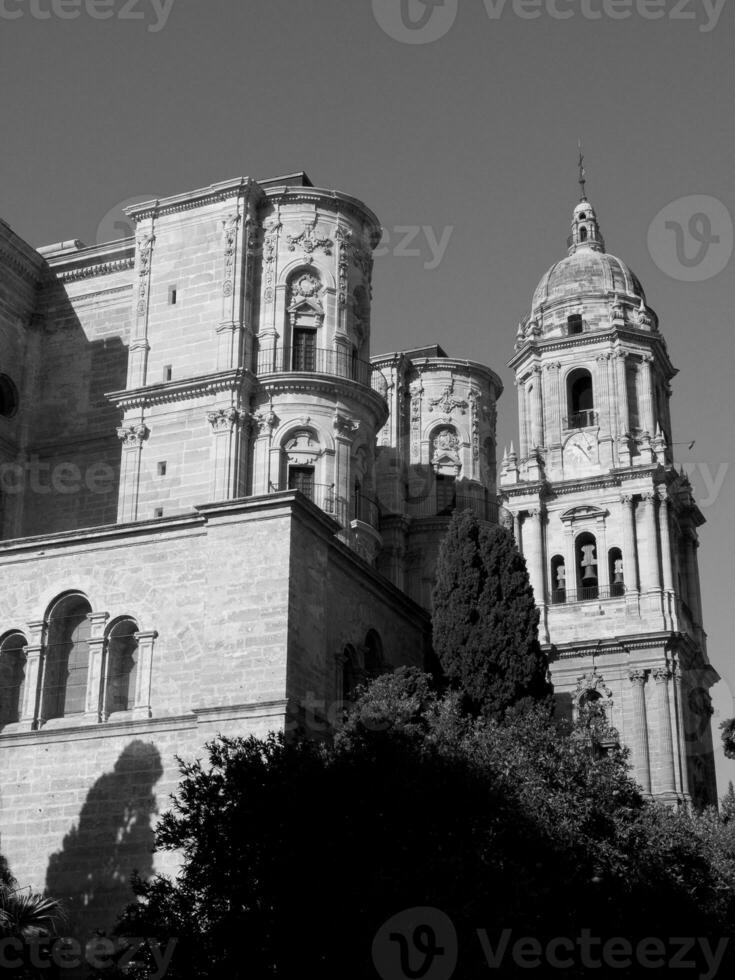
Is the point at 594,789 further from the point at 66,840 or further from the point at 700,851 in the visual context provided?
the point at 66,840

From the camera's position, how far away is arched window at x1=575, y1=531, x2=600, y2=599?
54.0m

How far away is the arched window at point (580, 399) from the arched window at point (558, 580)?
5.76 meters

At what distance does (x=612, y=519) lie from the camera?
54.5 metres

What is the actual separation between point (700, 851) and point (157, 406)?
20.5 meters

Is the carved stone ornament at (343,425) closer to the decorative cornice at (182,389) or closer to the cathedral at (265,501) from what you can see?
the cathedral at (265,501)

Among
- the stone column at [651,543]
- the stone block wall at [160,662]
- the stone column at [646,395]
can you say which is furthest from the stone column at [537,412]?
the stone block wall at [160,662]

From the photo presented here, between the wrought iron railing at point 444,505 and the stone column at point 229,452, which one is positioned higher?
the wrought iron railing at point 444,505

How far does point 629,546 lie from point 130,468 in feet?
67.2

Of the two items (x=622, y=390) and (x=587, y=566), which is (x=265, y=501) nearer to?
(x=587, y=566)

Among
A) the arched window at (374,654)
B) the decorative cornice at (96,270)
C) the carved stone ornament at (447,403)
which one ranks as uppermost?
the carved stone ornament at (447,403)

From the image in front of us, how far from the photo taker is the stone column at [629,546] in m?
52.8

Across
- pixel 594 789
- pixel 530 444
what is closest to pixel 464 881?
pixel 594 789

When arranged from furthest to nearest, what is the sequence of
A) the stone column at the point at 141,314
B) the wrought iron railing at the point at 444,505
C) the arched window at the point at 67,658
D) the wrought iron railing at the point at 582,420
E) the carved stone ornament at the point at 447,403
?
the carved stone ornament at the point at 447,403
the wrought iron railing at the point at 582,420
the wrought iron railing at the point at 444,505
the stone column at the point at 141,314
the arched window at the point at 67,658

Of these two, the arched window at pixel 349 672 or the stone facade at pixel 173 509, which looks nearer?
the stone facade at pixel 173 509
